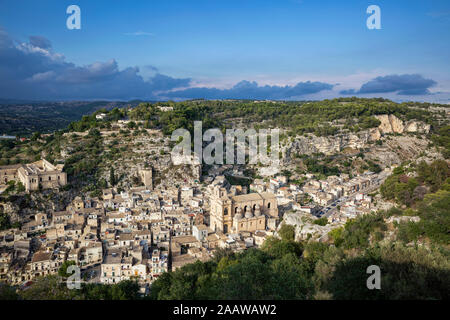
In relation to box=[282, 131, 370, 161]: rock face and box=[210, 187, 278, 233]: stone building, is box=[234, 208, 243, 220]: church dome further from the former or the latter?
box=[282, 131, 370, 161]: rock face

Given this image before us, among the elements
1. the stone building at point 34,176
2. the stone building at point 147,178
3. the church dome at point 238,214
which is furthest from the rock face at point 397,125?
the stone building at point 34,176

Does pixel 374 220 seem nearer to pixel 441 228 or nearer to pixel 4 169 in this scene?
pixel 441 228

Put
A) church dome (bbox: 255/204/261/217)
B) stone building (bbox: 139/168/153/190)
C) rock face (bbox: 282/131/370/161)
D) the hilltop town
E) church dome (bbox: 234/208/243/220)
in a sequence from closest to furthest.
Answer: the hilltop town → church dome (bbox: 234/208/243/220) → church dome (bbox: 255/204/261/217) → stone building (bbox: 139/168/153/190) → rock face (bbox: 282/131/370/161)

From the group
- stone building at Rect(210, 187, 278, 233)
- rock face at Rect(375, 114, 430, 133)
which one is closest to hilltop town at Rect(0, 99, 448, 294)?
stone building at Rect(210, 187, 278, 233)

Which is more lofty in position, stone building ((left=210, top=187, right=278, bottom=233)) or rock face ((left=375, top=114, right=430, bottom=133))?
rock face ((left=375, top=114, right=430, bottom=133))

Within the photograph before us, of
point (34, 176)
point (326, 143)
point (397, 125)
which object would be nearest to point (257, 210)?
point (34, 176)

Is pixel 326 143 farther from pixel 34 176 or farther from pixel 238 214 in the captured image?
pixel 34 176

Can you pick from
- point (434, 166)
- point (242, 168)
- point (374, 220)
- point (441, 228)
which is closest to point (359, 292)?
point (441, 228)
